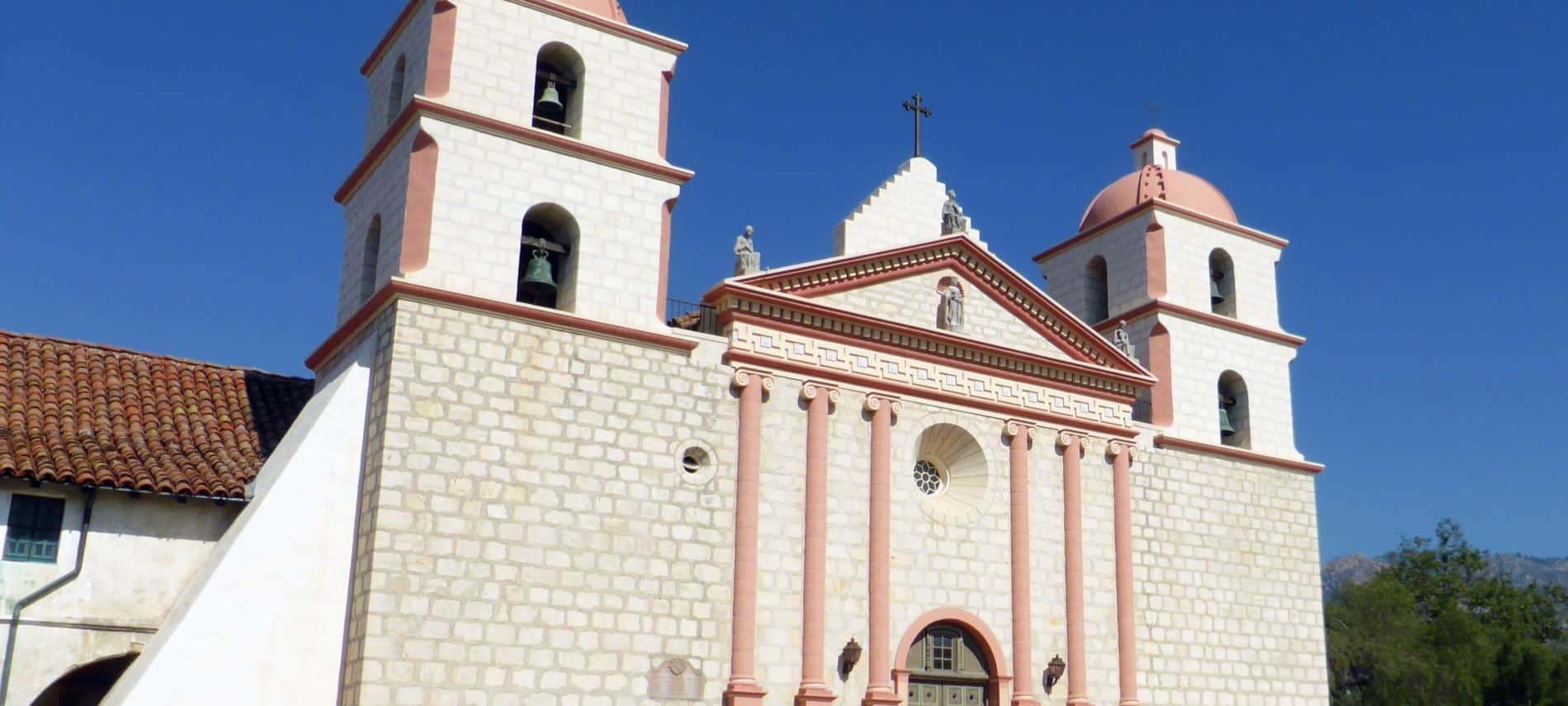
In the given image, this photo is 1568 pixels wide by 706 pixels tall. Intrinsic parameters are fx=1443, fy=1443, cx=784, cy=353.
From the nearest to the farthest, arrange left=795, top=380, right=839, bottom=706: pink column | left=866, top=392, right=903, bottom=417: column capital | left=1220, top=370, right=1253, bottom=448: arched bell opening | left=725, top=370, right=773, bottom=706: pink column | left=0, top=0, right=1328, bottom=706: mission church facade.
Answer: left=0, top=0, right=1328, bottom=706: mission church facade, left=725, top=370, right=773, bottom=706: pink column, left=795, top=380, right=839, bottom=706: pink column, left=866, top=392, right=903, bottom=417: column capital, left=1220, top=370, right=1253, bottom=448: arched bell opening

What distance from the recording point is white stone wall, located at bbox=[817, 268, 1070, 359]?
1983cm

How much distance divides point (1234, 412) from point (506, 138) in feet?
42.8

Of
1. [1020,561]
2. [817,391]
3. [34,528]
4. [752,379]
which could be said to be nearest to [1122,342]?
[1020,561]

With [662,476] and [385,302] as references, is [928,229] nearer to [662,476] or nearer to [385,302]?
[662,476]

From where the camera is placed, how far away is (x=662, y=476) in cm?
1744

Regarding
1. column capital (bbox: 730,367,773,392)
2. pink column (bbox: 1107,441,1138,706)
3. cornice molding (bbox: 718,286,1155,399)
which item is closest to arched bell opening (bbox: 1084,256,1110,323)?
cornice molding (bbox: 718,286,1155,399)

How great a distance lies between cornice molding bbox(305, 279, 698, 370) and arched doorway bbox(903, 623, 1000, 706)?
5089mm

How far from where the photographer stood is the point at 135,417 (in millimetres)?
18406

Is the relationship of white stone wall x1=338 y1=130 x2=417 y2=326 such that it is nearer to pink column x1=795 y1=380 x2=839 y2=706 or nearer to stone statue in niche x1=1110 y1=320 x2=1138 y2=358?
pink column x1=795 y1=380 x2=839 y2=706

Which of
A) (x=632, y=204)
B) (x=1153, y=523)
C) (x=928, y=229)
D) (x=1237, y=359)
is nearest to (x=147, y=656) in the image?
(x=632, y=204)

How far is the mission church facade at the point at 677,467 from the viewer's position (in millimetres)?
15745

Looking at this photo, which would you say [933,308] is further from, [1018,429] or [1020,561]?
[1020,561]

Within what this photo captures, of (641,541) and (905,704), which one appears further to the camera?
(905,704)

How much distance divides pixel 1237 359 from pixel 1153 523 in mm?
3805
